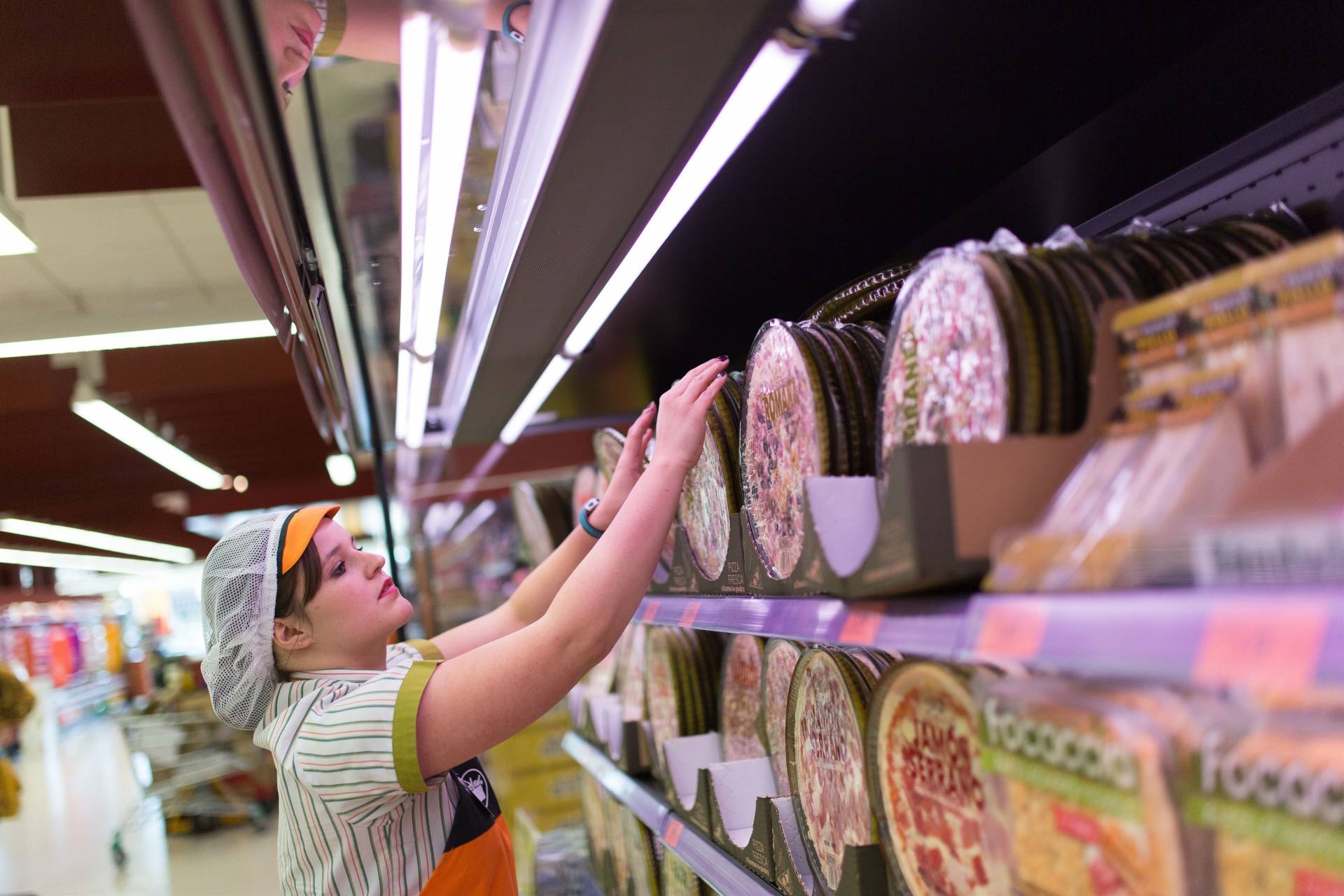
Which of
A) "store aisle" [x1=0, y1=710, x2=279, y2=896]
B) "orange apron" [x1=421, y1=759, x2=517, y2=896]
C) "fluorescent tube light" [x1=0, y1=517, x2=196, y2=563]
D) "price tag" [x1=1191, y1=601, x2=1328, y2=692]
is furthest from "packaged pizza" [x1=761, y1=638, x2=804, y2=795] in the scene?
"fluorescent tube light" [x1=0, y1=517, x2=196, y2=563]

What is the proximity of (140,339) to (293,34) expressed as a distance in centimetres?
531

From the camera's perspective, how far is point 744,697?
2215mm

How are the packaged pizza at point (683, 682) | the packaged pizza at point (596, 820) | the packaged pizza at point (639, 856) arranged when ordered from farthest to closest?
the packaged pizza at point (596, 820) < the packaged pizza at point (639, 856) < the packaged pizza at point (683, 682)

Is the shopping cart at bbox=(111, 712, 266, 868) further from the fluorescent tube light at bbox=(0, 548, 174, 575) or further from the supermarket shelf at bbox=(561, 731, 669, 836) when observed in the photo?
the supermarket shelf at bbox=(561, 731, 669, 836)

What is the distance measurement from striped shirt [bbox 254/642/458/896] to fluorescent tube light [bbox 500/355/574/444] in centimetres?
118

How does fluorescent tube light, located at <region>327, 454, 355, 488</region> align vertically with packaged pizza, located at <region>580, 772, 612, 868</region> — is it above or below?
above

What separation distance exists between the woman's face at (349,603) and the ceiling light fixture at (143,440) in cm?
508

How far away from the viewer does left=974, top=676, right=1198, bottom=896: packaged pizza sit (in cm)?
73

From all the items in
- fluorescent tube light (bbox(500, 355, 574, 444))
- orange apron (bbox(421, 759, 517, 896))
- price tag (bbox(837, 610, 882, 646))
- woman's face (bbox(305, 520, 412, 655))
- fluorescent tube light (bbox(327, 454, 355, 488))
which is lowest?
orange apron (bbox(421, 759, 517, 896))

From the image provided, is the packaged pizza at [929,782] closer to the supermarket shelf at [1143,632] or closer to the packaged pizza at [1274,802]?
the supermarket shelf at [1143,632]

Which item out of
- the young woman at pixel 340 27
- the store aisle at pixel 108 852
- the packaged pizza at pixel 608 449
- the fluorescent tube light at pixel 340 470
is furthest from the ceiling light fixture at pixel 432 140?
the fluorescent tube light at pixel 340 470

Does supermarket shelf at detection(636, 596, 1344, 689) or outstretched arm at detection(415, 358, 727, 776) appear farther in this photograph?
outstretched arm at detection(415, 358, 727, 776)

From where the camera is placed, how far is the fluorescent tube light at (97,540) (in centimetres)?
1005

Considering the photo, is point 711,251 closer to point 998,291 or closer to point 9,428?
point 998,291
